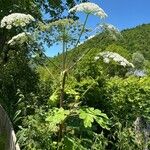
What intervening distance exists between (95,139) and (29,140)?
109 centimetres

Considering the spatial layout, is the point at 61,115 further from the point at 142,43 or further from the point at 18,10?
the point at 142,43

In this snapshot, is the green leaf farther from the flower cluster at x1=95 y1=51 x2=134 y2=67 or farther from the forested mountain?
the forested mountain

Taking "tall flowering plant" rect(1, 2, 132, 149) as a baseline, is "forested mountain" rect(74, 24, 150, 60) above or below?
above

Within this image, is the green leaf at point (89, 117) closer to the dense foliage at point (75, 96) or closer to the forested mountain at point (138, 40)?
the dense foliage at point (75, 96)

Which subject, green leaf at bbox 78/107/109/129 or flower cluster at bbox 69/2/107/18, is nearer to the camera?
green leaf at bbox 78/107/109/129

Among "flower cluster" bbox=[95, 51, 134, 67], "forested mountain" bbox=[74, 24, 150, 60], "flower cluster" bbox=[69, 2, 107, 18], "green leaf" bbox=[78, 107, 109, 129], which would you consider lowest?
"green leaf" bbox=[78, 107, 109, 129]

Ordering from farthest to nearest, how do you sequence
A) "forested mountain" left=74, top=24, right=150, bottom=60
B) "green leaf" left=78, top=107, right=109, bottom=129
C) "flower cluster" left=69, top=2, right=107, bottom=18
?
"forested mountain" left=74, top=24, right=150, bottom=60 → "flower cluster" left=69, top=2, right=107, bottom=18 → "green leaf" left=78, top=107, right=109, bottom=129

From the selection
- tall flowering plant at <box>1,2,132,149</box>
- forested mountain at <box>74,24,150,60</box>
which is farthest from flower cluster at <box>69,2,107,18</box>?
forested mountain at <box>74,24,150,60</box>

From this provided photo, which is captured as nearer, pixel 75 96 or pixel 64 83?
pixel 64 83

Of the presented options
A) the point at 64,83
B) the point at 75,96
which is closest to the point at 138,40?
the point at 75,96

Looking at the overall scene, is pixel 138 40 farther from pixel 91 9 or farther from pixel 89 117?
pixel 89 117

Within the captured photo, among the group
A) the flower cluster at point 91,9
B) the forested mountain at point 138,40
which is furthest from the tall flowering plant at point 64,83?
the forested mountain at point 138,40

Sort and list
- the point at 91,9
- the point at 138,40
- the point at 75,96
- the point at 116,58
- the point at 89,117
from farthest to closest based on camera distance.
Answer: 1. the point at 138,40
2. the point at 75,96
3. the point at 116,58
4. the point at 91,9
5. the point at 89,117

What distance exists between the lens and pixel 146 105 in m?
10.5
